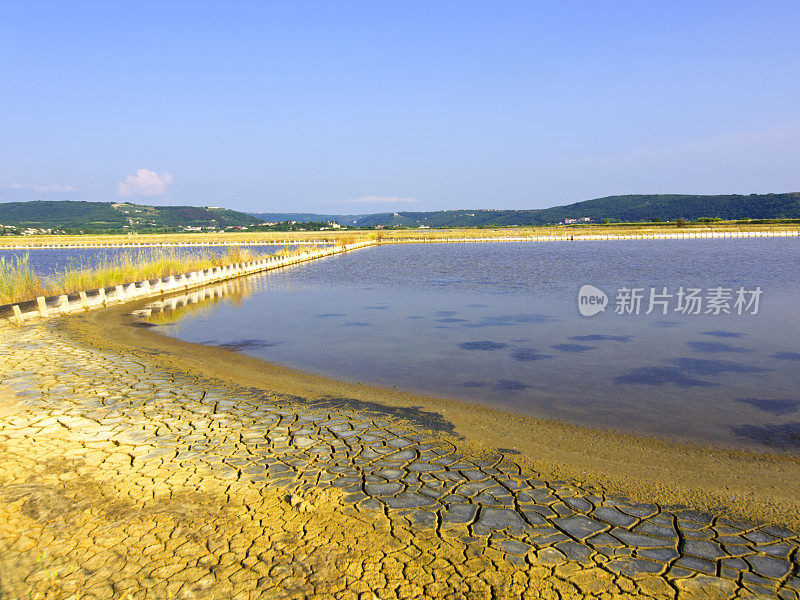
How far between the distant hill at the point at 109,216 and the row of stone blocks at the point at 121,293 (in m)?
106

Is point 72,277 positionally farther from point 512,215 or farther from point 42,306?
point 512,215

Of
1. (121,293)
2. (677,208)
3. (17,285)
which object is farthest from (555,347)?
(677,208)

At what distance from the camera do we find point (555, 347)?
31.5 feet

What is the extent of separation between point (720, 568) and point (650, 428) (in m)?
2.71

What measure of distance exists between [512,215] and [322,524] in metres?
179

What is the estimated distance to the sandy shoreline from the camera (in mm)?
4242

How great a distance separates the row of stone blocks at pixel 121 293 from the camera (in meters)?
12.8

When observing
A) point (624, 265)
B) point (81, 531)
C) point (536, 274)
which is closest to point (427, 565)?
point (81, 531)

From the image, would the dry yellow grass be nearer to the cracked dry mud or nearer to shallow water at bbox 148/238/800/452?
shallow water at bbox 148/238/800/452

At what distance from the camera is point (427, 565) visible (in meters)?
3.28

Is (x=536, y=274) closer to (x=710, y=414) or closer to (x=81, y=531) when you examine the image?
(x=710, y=414)

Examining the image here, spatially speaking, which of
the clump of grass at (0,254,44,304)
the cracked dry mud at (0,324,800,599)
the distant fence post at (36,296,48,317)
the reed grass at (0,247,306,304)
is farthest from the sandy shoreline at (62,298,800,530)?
the reed grass at (0,247,306,304)

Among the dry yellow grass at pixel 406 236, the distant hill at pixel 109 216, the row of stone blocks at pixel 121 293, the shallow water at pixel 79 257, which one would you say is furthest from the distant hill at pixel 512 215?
the row of stone blocks at pixel 121 293

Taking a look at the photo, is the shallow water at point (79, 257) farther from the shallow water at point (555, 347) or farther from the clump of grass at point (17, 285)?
the shallow water at point (555, 347)
